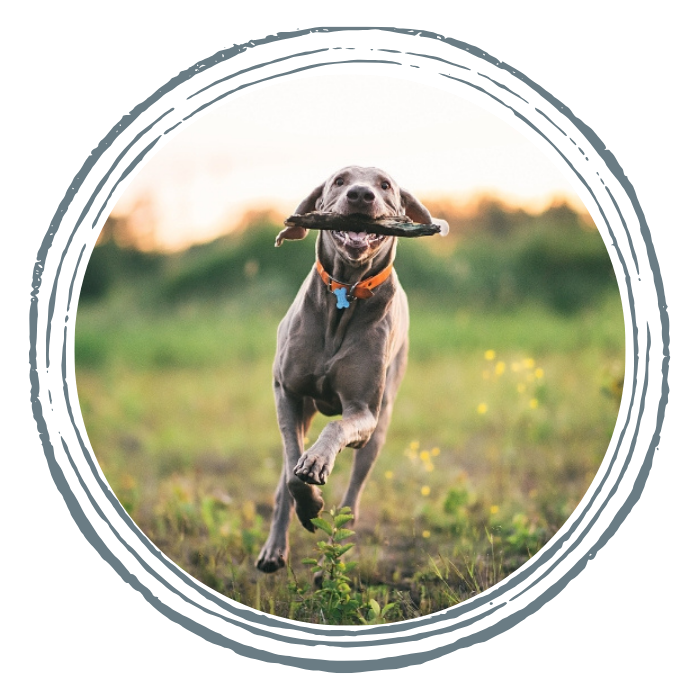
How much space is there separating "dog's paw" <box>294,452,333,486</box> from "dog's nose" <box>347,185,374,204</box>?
114 centimetres

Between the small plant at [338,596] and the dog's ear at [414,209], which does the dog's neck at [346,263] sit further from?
the small plant at [338,596]

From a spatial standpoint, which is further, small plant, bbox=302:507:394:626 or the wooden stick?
small plant, bbox=302:507:394:626

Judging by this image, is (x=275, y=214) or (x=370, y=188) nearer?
(x=370, y=188)

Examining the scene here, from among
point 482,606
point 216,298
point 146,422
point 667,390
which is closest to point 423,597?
point 482,606

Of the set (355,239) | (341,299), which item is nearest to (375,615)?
(341,299)

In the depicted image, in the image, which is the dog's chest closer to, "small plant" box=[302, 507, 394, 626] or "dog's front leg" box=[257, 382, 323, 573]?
"dog's front leg" box=[257, 382, 323, 573]

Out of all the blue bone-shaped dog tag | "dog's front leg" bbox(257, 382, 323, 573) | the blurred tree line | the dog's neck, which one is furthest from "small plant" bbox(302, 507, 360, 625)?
the blurred tree line

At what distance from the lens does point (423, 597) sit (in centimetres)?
468

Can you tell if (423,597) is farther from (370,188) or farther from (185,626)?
(370,188)

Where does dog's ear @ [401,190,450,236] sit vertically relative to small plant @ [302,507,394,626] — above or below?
above

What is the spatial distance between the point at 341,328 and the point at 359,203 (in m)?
0.66

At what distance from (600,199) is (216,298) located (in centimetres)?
585

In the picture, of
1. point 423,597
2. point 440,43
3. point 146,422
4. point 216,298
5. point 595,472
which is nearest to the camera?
point 440,43

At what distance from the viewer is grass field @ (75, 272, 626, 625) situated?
16.5ft
